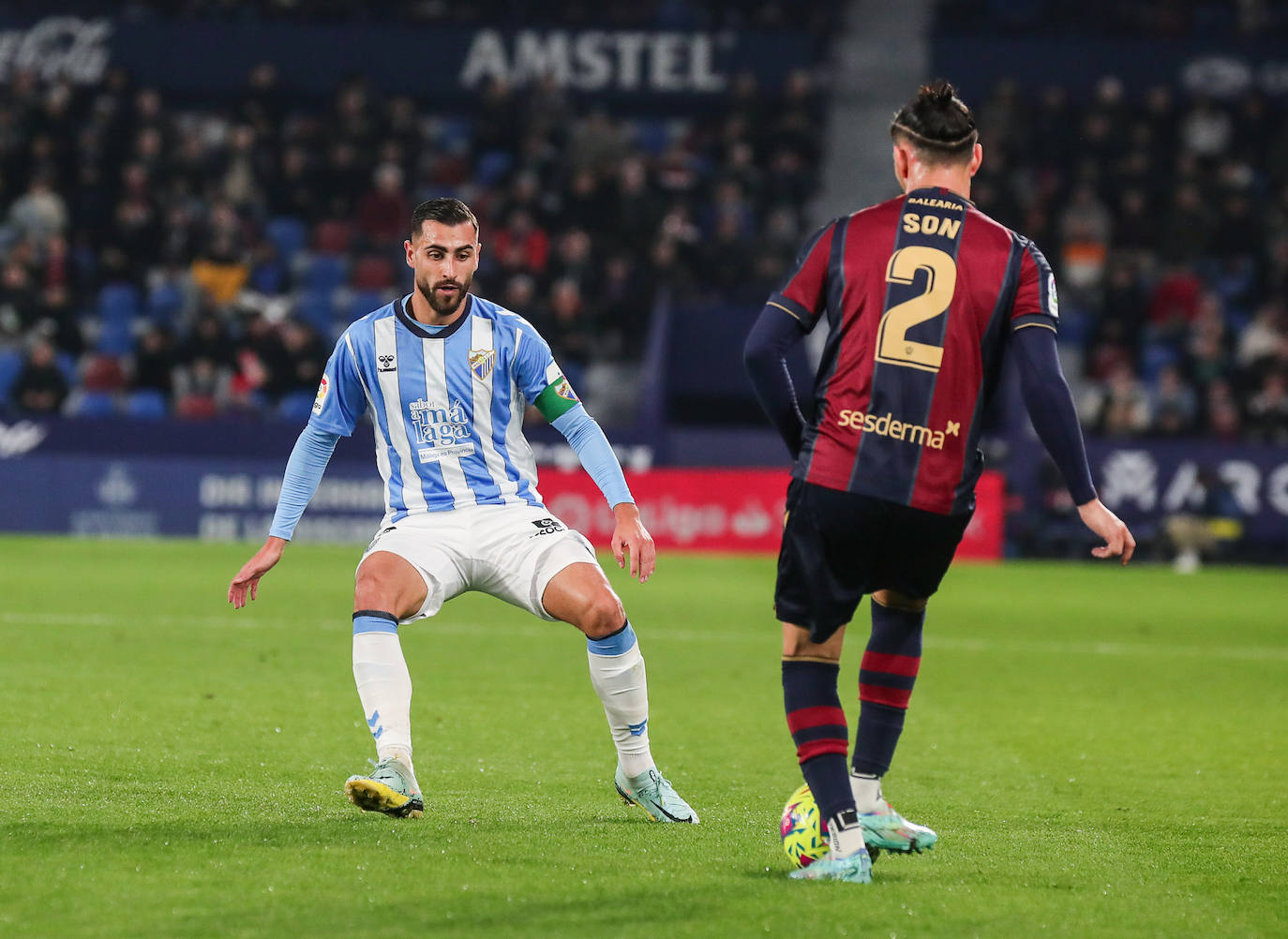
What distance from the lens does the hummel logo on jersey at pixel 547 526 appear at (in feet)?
18.8

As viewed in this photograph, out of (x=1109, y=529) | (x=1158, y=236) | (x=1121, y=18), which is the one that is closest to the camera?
(x=1109, y=529)

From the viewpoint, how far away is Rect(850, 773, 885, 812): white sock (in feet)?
16.3

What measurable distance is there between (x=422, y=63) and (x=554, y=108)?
8.27 ft

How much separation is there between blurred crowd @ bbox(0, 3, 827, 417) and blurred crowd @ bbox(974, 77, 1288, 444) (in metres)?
3.02

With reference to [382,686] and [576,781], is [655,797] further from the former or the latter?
[382,686]

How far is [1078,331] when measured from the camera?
72.7 ft

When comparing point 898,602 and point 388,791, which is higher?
point 898,602

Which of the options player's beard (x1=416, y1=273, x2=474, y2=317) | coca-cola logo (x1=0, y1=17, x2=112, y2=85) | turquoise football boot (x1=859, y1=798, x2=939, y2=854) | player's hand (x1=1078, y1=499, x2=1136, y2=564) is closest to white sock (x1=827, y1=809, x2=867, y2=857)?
turquoise football boot (x1=859, y1=798, x2=939, y2=854)

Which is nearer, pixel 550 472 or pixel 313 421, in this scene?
pixel 313 421

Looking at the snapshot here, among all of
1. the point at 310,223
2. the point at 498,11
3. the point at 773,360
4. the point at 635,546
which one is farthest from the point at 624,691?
the point at 498,11

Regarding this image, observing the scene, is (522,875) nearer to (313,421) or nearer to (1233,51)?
(313,421)

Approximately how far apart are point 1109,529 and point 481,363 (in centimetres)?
231

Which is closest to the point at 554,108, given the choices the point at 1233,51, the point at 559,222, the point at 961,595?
the point at 559,222

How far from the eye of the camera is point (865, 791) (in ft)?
16.3
